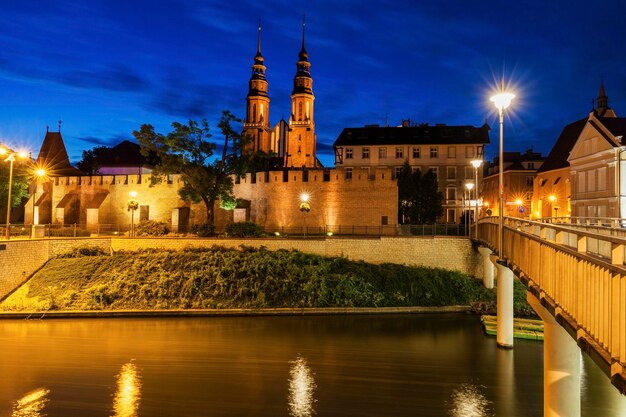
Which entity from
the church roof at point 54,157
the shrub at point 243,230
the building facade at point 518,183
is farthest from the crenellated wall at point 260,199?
the building facade at point 518,183

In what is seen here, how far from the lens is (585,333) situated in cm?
695

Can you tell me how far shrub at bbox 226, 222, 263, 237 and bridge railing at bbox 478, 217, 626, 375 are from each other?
2118cm

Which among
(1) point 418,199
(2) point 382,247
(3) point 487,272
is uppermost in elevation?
(1) point 418,199

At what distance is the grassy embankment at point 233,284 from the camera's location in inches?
995

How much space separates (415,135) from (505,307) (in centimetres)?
3624

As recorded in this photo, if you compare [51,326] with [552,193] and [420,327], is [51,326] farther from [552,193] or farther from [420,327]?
[552,193]

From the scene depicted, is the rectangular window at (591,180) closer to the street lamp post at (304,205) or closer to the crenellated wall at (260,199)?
the crenellated wall at (260,199)

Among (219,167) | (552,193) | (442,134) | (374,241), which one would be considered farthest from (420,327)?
(442,134)

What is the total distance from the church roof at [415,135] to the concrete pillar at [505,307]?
34.7 meters

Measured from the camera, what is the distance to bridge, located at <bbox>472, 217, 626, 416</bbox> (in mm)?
5676

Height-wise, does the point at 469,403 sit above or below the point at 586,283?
below

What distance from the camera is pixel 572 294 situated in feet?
25.2

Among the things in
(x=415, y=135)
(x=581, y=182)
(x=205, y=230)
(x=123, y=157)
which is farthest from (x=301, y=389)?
(x=123, y=157)

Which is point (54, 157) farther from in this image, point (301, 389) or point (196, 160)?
point (301, 389)
